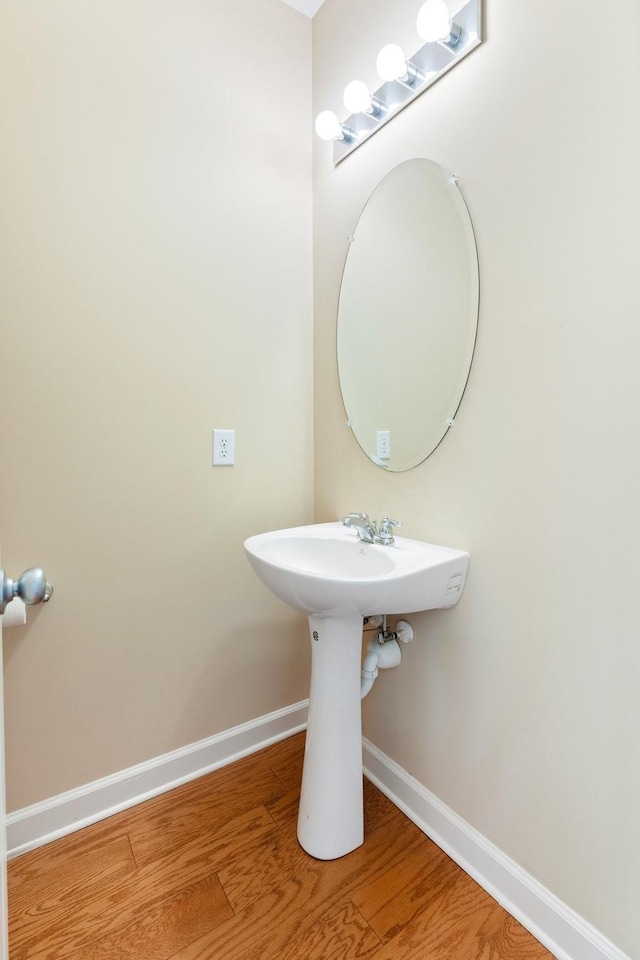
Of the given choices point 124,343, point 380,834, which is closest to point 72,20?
point 124,343

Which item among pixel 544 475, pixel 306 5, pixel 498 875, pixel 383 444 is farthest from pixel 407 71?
pixel 498 875

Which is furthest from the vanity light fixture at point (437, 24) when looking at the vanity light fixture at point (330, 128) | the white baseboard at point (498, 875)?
the white baseboard at point (498, 875)

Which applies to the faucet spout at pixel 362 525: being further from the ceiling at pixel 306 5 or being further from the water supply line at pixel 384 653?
the ceiling at pixel 306 5

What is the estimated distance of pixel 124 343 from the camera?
4.24 ft

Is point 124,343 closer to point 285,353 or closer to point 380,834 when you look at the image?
point 285,353

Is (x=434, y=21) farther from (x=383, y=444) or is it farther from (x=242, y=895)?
(x=242, y=895)

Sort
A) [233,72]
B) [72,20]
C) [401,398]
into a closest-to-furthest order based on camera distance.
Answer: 1. [72,20]
2. [401,398]
3. [233,72]

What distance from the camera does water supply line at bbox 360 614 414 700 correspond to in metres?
1.27

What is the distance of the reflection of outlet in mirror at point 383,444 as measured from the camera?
1362mm

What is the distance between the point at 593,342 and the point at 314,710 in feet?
3.53

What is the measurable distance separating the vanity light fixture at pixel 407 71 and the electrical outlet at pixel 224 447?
96 centimetres

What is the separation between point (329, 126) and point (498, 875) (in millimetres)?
2048

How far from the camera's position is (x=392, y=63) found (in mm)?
1163

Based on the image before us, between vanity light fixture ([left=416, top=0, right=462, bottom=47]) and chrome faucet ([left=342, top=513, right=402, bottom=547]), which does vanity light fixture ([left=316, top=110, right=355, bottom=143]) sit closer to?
vanity light fixture ([left=416, top=0, right=462, bottom=47])
